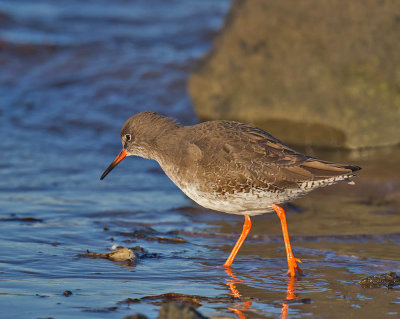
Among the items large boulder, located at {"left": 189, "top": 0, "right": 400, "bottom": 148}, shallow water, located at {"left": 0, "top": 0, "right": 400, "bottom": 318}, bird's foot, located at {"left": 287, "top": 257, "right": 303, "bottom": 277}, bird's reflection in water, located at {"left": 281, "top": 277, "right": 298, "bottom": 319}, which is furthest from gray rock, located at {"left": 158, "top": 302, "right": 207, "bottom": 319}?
large boulder, located at {"left": 189, "top": 0, "right": 400, "bottom": 148}

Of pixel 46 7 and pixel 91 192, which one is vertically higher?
pixel 46 7

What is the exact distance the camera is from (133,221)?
8367mm

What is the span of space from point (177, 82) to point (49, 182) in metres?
5.65

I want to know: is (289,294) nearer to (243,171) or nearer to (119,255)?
(243,171)

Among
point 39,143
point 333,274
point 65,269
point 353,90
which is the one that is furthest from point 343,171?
point 39,143

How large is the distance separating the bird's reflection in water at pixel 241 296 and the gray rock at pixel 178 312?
82 centimetres

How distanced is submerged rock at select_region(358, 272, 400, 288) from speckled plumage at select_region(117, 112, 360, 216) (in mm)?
1034

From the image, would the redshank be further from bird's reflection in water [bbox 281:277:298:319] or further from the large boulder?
the large boulder

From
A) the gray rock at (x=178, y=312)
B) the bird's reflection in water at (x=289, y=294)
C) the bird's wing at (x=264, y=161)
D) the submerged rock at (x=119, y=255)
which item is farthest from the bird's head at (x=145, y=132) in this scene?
the gray rock at (x=178, y=312)

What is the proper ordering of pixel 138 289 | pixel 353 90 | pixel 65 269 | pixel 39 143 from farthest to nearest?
pixel 39 143 → pixel 353 90 → pixel 65 269 → pixel 138 289

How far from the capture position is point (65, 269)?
20.9 ft

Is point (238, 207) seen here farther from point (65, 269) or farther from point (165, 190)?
point (165, 190)

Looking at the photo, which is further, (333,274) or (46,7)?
(46,7)

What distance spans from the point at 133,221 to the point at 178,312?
3.91 meters
